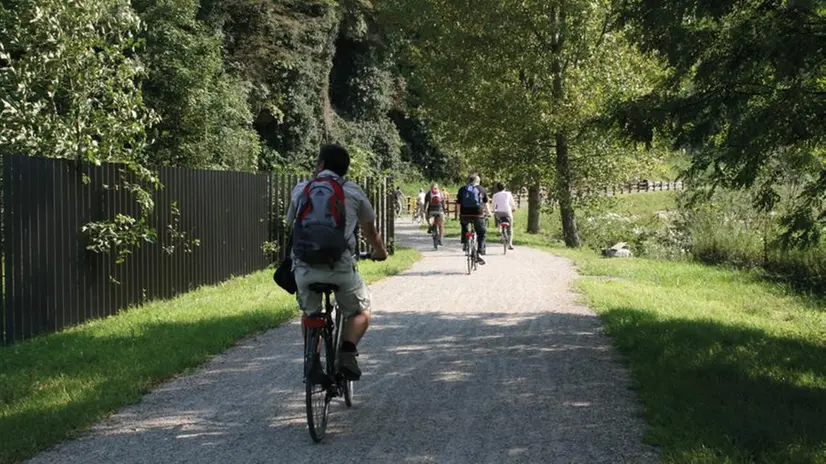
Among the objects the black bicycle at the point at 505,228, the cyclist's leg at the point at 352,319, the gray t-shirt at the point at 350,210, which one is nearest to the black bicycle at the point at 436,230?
the black bicycle at the point at 505,228

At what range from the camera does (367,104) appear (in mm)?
46688

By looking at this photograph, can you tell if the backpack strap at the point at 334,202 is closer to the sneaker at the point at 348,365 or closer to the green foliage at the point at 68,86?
the sneaker at the point at 348,365

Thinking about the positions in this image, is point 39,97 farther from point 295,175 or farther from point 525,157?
point 525,157

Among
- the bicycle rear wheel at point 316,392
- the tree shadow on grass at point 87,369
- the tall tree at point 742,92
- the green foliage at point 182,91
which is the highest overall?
the green foliage at point 182,91

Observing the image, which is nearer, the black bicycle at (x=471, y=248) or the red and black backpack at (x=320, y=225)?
the red and black backpack at (x=320, y=225)

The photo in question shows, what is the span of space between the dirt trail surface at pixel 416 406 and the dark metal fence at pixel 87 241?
7.91 ft

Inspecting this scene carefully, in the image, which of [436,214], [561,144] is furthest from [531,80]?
[436,214]

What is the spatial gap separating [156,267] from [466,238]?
610 centimetres

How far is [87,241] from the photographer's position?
10023 millimetres

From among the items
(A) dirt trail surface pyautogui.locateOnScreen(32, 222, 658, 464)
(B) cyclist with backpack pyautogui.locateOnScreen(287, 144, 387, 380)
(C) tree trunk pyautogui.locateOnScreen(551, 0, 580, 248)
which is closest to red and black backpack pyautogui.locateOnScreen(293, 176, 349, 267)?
(B) cyclist with backpack pyautogui.locateOnScreen(287, 144, 387, 380)

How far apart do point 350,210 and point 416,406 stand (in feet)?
5.41

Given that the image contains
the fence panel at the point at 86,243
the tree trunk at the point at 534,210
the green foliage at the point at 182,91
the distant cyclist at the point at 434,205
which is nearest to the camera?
the fence panel at the point at 86,243

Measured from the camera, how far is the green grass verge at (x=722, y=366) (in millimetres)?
5020

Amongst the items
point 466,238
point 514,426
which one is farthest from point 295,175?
point 514,426
